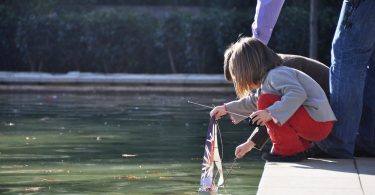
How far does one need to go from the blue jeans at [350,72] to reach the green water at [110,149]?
1.86 feet

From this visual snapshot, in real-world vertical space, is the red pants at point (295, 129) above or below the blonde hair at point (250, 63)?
below

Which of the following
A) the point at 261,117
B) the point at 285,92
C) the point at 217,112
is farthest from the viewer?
the point at 217,112

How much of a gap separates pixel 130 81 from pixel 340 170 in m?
11.6

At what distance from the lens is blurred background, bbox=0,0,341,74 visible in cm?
1894

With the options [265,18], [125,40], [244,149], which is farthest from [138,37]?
[244,149]

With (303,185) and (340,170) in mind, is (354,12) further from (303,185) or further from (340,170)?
(303,185)

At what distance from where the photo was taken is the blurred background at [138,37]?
18.9 meters

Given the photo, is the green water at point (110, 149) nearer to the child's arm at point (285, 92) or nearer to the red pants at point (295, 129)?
the red pants at point (295, 129)

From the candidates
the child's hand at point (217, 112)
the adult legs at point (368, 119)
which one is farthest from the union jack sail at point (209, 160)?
the adult legs at point (368, 119)

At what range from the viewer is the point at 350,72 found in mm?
5789

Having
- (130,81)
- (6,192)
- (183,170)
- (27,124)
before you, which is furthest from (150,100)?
(6,192)

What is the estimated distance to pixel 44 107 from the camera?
1356 cm

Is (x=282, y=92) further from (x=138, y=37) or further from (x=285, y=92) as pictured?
(x=138, y=37)

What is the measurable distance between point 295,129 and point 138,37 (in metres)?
14.1
